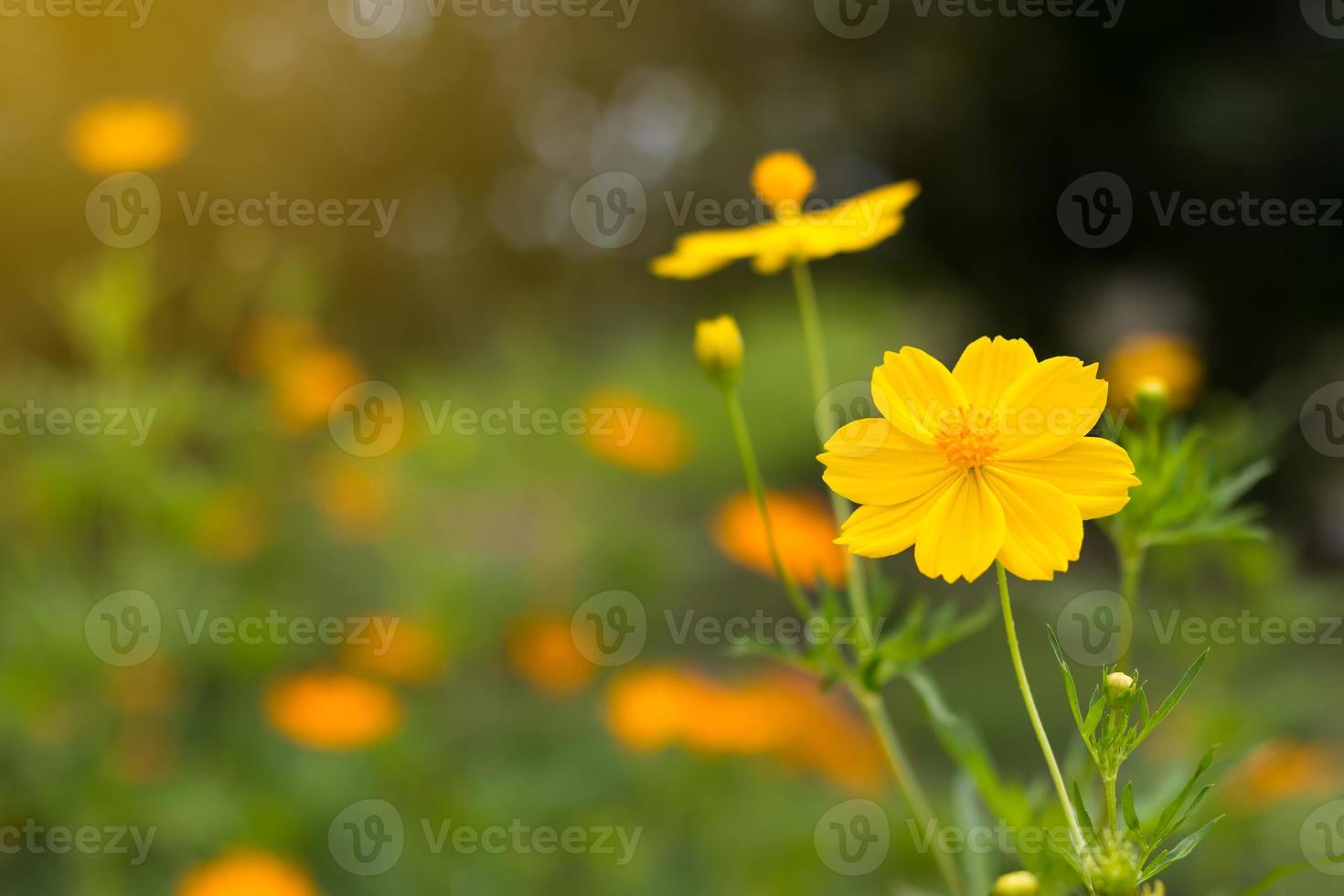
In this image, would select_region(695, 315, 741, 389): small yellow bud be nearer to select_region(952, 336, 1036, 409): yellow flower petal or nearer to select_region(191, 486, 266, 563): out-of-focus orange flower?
select_region(952, 336, 1036, 409): yellow flower petal

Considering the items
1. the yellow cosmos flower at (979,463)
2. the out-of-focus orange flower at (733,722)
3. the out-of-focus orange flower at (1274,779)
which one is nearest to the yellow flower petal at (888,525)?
the yellow cosmos flower at (979,463)

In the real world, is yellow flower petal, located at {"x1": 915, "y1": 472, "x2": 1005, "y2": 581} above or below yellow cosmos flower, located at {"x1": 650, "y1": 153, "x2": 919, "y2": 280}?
below

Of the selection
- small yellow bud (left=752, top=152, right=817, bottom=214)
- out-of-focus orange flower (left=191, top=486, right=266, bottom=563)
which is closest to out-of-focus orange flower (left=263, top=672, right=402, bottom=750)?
A: out-of-focus orange flower (left=191, top=486, right=266, bottom=563)

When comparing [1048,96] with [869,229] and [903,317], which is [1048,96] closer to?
[903,317]

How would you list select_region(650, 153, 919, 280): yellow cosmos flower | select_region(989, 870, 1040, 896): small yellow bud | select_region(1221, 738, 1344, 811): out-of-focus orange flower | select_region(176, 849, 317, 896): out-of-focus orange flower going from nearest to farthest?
select_region(989, 870, 1040, 896): small yellow bud < select_region(650, 153, 919, 280): yellow cosmos flower < select_region(1221, 738, 1344, 811): out-of-focus orange flower < select_region(176, 849, 317, 896): out-of-focus orange flower

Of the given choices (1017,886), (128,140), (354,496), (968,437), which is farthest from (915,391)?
(354,496)

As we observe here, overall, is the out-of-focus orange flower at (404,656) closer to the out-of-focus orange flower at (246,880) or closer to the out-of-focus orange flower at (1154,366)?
the out-of-focus orange flower at (246,880)

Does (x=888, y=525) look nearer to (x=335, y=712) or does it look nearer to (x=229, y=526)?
(x=335, y=712)

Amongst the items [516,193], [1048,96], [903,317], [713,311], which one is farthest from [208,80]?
[1048,96]
